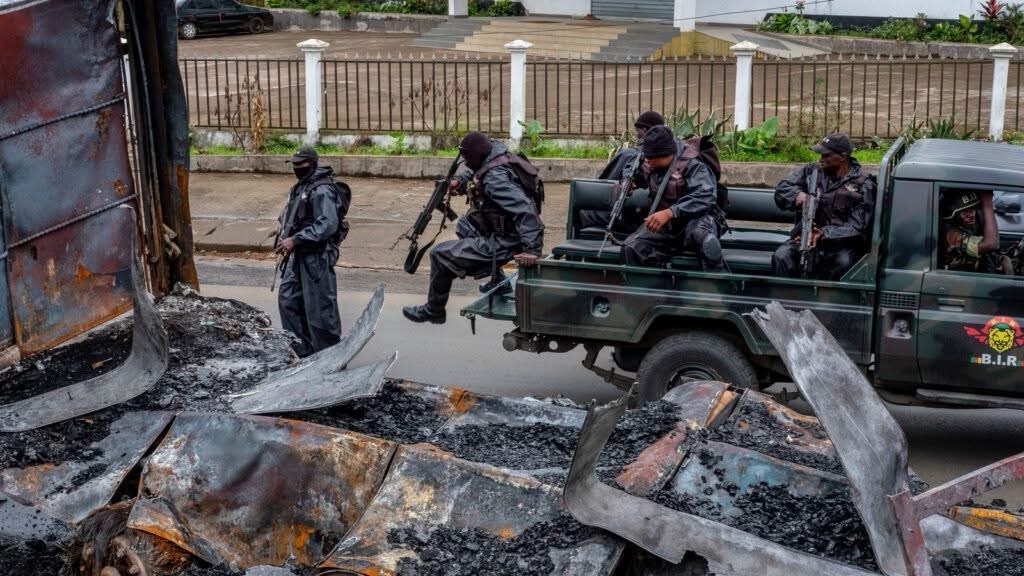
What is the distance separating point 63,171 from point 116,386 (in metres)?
1.32

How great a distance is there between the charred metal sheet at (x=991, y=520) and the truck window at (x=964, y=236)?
2.52 meters

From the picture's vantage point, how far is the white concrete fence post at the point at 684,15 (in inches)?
966

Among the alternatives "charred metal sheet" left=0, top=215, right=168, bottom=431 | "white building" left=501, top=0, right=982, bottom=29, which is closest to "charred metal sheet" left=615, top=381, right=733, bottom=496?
"charred metal sheet" left=0, top=215, right=168, bottom=431

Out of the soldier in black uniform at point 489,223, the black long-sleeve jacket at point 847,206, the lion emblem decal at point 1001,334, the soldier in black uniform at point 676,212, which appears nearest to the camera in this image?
the lion emblem decal at point 1001,334

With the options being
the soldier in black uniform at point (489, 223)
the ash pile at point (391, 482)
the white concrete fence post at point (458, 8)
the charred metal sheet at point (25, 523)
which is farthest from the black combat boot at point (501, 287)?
the white concrete fence post at point (458, 8)

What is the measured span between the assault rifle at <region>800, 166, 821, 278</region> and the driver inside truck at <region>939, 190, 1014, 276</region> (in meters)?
0.78

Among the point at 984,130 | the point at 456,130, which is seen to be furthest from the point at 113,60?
the point at 984,130

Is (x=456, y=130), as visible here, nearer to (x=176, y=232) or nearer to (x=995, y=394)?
(x=176, y=232)

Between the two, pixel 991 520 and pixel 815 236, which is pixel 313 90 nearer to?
pixel 815 236

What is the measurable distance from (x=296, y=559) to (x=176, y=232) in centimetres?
294

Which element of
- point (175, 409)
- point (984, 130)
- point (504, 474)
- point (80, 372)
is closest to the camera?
point (504, 474)

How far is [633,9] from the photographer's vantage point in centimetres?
2709

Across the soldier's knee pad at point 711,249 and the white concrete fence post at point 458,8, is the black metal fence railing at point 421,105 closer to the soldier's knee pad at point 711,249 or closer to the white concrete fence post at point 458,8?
the white concrete fence post at point 458,8

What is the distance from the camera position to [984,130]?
1598 cm
